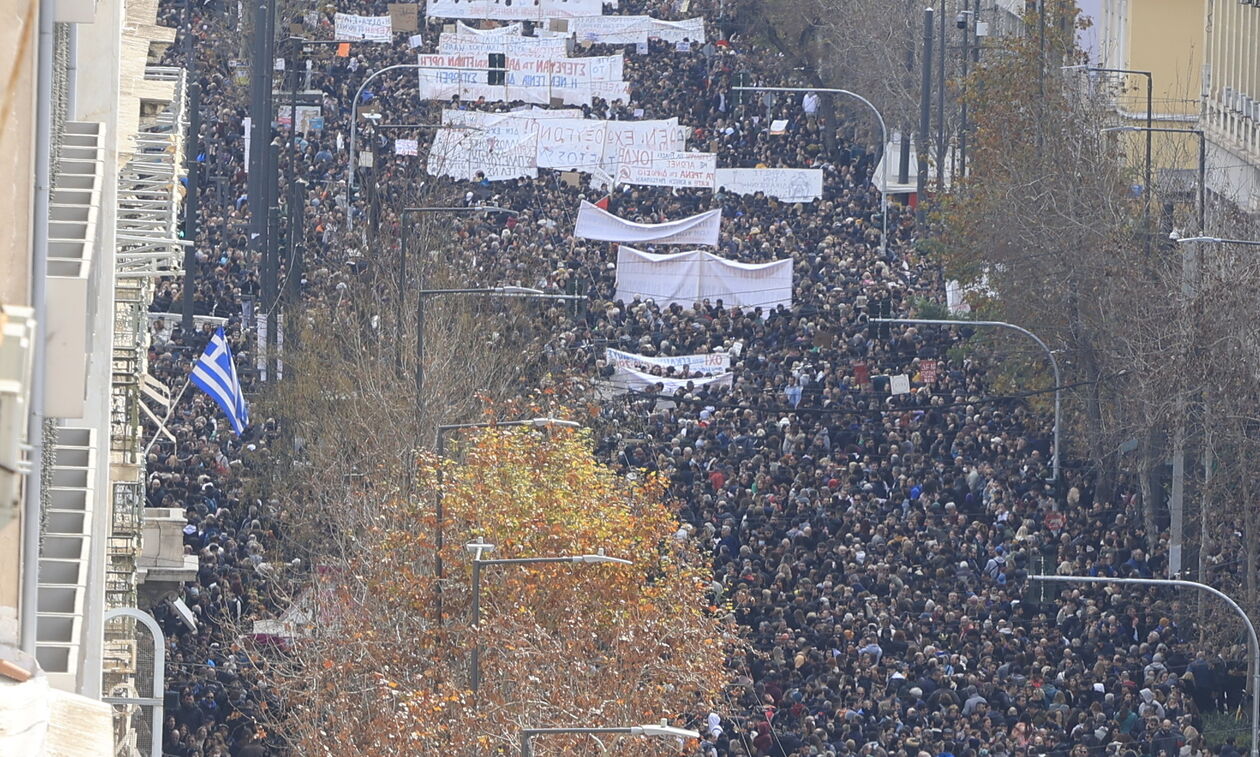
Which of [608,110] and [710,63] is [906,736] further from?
[710,63]

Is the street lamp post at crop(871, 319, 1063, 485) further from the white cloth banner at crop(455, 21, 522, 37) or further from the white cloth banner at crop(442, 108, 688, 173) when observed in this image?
the white cloth banner at crop(455, 21, 522, 37)

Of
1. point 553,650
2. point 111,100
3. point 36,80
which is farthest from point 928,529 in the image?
point 36,80

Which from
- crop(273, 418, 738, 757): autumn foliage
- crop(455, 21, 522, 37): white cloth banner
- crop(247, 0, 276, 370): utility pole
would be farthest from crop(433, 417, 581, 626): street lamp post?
crop(455, 21, 522, 37): white cloth banner

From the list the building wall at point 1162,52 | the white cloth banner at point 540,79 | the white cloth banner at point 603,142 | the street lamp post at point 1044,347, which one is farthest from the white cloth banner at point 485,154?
the street lamp post at point 1044,347

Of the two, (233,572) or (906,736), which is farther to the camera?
(233,572)

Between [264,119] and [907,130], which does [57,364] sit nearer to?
[264,119]

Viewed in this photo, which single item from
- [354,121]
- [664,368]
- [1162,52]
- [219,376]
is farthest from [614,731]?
[1162,52]
